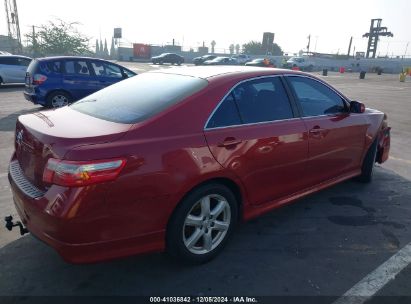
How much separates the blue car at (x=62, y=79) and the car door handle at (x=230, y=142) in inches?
308

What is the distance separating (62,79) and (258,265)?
8.45 m

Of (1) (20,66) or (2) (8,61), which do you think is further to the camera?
(1) (20,66)

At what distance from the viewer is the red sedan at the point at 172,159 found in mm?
2340

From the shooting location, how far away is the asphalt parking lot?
2.73m

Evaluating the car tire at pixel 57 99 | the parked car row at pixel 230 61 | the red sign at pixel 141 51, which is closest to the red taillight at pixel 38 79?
the car tire at pixel 57 99

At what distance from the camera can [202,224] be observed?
296 centimetres

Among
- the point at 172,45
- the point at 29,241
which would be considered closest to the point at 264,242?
the point at 29,241

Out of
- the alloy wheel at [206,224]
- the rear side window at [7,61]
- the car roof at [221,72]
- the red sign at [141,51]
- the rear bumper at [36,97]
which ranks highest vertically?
the red sign at [141,51]

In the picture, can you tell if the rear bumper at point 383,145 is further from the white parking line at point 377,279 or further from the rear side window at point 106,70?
the rear side window at point 106,70

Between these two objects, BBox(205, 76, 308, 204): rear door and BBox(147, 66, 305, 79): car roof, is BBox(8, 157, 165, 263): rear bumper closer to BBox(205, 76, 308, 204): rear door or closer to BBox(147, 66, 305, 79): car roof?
BBox(205, 76, 308, 204): rear door

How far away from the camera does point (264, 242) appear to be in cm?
344

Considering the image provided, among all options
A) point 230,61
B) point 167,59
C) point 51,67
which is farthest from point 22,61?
point 167,59

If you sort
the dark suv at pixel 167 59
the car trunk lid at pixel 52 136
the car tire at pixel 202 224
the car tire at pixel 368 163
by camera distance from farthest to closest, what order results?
1. the dark suv at pixel 167 59
2. the car tire at pixel 368 163
3. the car tire at pixel 202 224
4. the car trunk lid at pixel 52 136

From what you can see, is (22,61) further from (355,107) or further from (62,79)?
(355,107)
